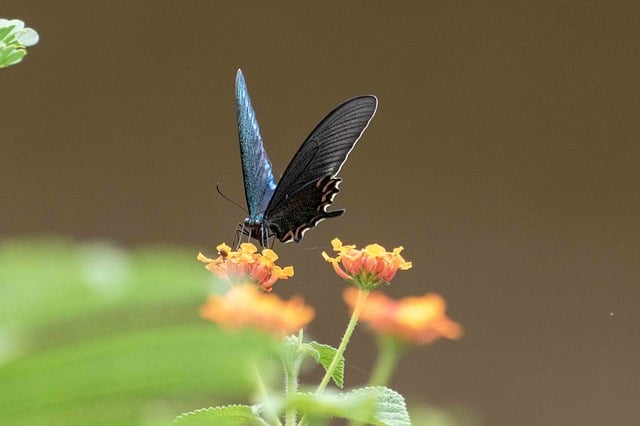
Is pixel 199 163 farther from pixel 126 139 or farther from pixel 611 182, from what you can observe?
pixel 611 182

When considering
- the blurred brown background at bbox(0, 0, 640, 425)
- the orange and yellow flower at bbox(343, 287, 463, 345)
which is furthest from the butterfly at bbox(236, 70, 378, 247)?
the blurred brown background at bbox(0, 0, 640, 425)

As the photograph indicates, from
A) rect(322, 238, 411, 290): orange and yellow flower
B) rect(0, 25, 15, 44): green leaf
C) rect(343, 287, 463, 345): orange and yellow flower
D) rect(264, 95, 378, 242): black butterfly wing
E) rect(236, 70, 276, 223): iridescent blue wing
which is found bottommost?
rect(343, 287, 463, 345): orange and yellow flower

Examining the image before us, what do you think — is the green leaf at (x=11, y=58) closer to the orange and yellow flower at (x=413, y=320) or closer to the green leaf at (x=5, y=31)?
the green leaf at (x=5, y=31)

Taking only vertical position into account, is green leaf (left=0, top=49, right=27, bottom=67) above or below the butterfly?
below

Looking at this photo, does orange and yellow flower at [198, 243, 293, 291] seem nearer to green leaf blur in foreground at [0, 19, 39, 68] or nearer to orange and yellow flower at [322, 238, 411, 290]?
orange and yellow flower at [322, 238, 411, 290]

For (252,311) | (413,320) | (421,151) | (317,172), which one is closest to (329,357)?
(413,320)

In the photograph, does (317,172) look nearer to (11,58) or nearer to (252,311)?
(11,58)

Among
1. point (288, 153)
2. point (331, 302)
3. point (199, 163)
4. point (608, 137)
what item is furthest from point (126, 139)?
point (608, 137)
